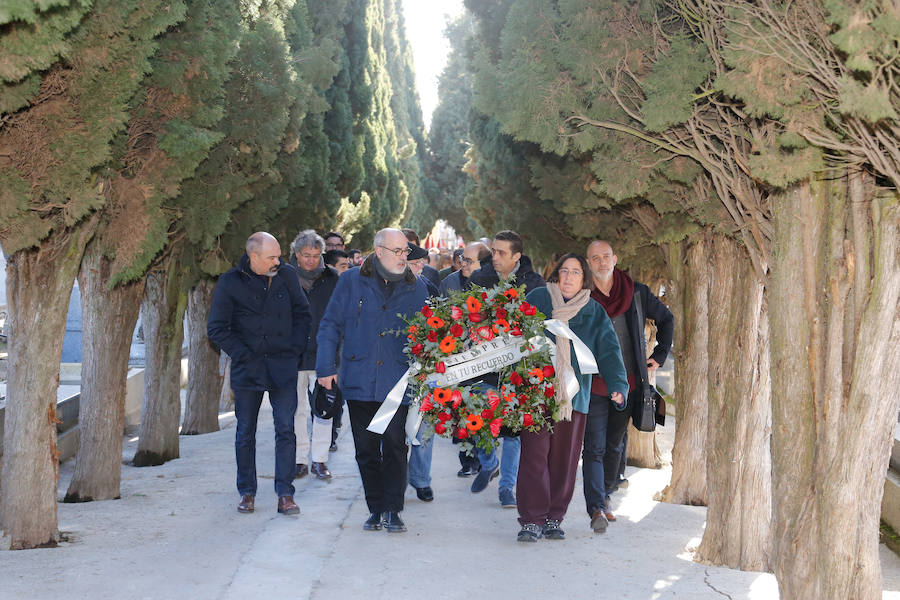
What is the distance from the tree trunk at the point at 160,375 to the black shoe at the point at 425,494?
4012mm

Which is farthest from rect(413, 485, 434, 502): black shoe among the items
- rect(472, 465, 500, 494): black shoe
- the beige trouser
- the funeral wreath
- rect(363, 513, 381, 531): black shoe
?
the funeral wreath

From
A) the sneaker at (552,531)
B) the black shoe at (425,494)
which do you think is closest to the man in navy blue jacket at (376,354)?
the sneaker at (552,531)

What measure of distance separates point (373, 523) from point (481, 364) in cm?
139

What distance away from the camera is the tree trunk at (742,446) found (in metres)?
7.09

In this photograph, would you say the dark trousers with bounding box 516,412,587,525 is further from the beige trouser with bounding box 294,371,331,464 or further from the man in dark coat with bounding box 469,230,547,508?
the beige trouser with bounding box 294,371,331,464

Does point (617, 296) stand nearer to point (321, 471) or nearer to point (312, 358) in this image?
point (312, 358)

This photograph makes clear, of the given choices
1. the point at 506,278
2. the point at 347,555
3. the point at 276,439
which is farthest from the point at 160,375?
the point at 347,555

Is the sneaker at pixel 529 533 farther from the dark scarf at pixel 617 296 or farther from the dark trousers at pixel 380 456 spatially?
the dark scarf at pixel 617 296

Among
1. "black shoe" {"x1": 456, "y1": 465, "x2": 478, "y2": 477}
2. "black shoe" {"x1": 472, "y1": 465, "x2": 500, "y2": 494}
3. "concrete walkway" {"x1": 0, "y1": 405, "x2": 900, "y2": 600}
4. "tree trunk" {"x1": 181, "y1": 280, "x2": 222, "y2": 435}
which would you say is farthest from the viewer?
"tree trunk" {"x1": 181, "y1": 280, "x2": 222, "y2": 435}

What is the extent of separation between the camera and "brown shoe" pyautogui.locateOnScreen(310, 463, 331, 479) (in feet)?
28.7

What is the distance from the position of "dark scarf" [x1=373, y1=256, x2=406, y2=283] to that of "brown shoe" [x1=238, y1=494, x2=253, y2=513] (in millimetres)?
2067

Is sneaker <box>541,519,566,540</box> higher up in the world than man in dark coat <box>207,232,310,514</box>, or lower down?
lower down

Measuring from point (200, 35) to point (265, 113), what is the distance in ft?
7.92

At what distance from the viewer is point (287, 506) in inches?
285
